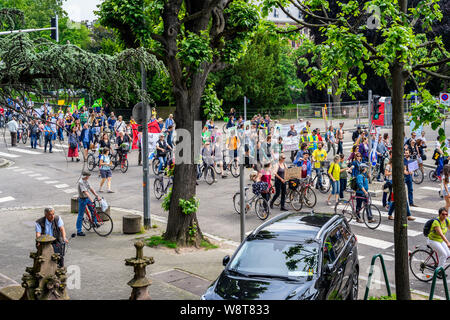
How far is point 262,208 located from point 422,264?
6.06m

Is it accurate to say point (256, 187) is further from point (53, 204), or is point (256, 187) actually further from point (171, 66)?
point (53, 204)

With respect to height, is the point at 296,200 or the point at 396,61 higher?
the point at 396,61

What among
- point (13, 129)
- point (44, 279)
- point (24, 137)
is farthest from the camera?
point (24, 137)

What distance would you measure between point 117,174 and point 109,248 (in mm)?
11027

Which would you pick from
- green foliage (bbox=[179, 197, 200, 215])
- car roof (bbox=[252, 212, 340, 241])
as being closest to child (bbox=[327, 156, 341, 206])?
green foliage (bbox=[179, 197, 200, 215])

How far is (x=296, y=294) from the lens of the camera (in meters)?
7.64

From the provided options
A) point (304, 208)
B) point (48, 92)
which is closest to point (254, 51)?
point (304, 208)

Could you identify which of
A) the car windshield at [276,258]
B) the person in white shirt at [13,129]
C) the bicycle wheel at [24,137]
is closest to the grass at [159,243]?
the car windshield at [276,258]

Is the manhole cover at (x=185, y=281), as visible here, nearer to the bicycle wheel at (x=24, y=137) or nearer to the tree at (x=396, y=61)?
the tree at (x=396, y=61)

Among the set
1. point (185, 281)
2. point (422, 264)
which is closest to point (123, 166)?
point (185, 281)

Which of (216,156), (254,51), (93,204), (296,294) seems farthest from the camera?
(254,51)

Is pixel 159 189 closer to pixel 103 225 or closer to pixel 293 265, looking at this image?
pixel 103 225

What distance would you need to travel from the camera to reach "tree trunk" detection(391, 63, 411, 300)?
861 centimetres

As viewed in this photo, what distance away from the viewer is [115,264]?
11805 millimetres
